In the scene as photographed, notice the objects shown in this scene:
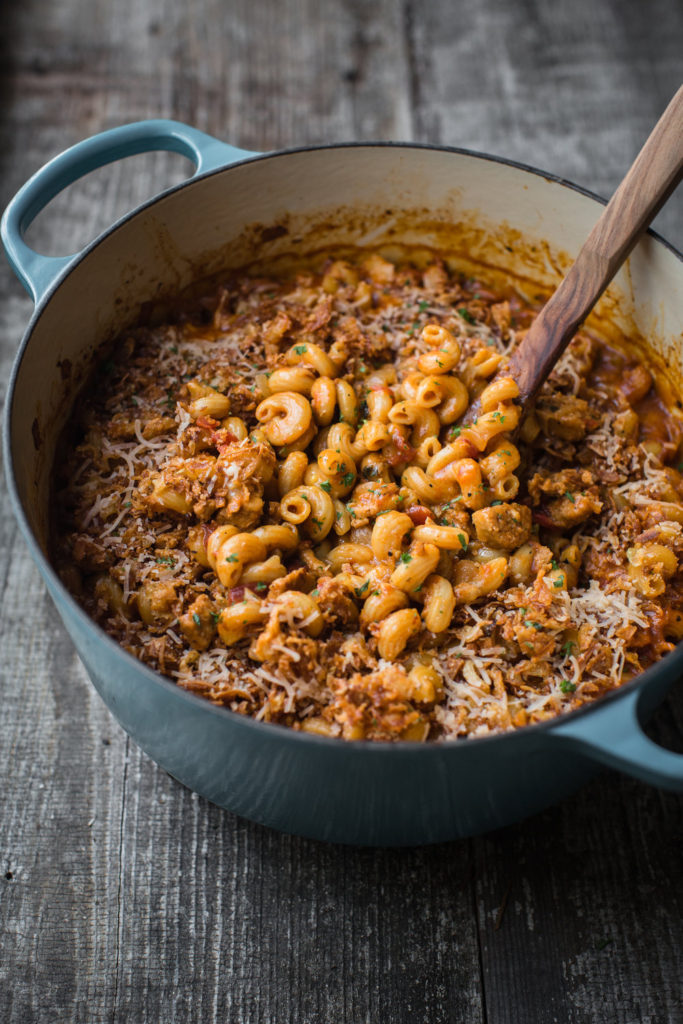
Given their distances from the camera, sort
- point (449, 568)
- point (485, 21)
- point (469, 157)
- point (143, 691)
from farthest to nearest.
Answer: point (485, 21)
point (469, 157)
point (449, 568)
point (143, 691)

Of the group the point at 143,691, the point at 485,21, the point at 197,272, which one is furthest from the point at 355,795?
the point at 485,21

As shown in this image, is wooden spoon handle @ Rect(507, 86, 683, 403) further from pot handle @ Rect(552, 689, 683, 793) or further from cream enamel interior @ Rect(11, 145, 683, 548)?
pot handle @ Rect(552, 689, 683, 793)

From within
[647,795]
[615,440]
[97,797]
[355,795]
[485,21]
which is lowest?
[97,797]

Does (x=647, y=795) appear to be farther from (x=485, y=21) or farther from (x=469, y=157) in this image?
(x=485, y=21)

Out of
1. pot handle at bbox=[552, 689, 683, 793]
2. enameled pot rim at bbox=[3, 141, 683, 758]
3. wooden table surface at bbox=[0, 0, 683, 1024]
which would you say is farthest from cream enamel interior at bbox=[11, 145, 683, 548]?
pot handle at bbox=[552, 689, 683, 793]

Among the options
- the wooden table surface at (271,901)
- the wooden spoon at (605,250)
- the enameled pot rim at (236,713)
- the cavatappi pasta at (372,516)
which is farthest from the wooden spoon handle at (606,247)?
the wooden table surface at (271,901)

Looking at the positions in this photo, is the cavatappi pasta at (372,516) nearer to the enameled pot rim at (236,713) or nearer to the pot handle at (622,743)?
the enameled pot rim at (236,713)
